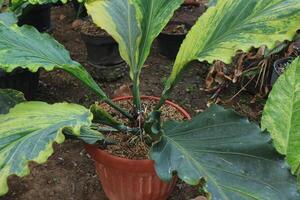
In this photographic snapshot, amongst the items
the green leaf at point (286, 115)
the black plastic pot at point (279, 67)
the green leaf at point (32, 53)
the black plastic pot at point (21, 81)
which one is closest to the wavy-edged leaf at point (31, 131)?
the green leaf at point (32, 53)

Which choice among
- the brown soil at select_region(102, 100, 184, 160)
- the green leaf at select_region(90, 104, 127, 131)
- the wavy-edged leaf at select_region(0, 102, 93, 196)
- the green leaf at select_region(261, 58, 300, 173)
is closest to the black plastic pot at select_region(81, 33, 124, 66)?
the brown soil at select_region(102, 100, 184, 160)

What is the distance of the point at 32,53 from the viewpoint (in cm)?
145

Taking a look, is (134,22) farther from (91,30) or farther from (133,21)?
(91,30)

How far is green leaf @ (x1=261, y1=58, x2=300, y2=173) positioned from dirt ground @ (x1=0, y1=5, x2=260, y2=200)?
2.27 ft

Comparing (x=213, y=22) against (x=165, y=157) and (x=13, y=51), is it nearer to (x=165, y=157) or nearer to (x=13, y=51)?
(x=165, y=157)

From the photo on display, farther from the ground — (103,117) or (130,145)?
(103,117)

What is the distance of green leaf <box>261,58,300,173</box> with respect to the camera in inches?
50.5

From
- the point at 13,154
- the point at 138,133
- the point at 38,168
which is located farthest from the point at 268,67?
the point at 13,154

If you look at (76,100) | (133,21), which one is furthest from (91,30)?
(133,21)

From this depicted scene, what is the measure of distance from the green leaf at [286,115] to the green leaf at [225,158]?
0.09 m

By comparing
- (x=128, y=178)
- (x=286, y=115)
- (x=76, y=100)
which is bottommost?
(x=76, y=100)

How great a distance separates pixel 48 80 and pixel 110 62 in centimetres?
38

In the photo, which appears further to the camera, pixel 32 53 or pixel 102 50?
pixel 102 50

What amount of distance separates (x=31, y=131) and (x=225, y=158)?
1.76 ft
